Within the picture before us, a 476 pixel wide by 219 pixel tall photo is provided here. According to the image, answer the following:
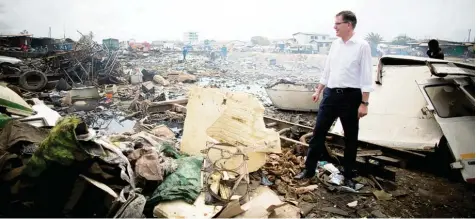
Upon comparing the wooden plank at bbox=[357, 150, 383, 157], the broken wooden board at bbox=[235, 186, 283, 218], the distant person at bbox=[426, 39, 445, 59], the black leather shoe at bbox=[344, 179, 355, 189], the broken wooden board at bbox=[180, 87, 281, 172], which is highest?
the distant person at bbox=[426, 39, 445, 59]

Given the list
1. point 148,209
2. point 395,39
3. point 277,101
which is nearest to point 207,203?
point 148,209

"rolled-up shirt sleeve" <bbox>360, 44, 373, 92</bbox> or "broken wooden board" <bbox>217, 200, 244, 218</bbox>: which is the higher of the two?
"rolled-up shirt sleeve" <bbox>360, 44, 373, 92</bbox>

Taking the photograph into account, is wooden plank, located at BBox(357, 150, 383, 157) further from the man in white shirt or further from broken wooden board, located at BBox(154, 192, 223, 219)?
broken wooden board, located at BBox(154, 192, 223, 219)

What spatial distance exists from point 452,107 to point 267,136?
91.3 inches

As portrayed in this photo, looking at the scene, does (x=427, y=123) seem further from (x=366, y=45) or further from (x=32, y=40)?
(x=32, y=40)

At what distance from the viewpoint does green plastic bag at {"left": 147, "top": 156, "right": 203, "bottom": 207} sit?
8.33ft

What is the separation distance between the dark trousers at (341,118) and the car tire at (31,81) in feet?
33.8

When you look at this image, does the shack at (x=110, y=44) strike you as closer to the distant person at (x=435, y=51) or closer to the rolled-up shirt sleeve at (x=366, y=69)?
the distant person at (x=435, y=51)

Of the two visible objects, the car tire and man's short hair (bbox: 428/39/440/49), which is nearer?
man's short hair (bbox: 428/39/440/49)

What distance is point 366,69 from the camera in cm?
286

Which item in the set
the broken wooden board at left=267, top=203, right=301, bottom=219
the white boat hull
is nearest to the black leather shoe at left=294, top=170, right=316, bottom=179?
the broken wooden board at left=267, top=203, right=301, bottom=219

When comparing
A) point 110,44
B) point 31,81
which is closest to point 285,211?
point 31,81

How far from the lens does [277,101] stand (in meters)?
8.42

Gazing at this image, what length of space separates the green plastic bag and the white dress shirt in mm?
1800
